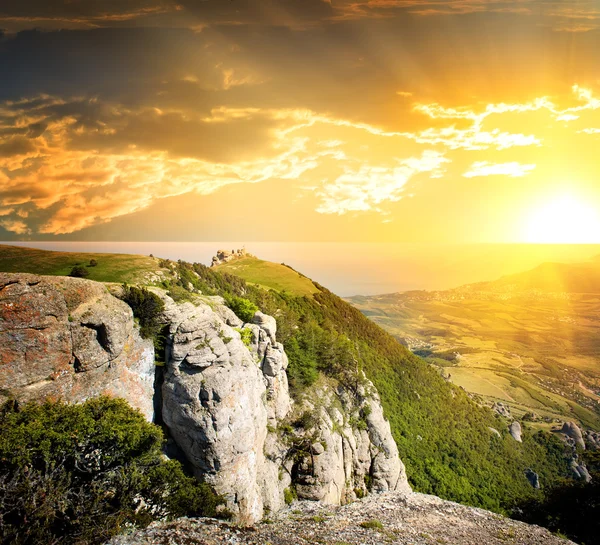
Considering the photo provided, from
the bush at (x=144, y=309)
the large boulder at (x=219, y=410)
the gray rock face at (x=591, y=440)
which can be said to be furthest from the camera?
the gray rock face at (x=591, y=440)

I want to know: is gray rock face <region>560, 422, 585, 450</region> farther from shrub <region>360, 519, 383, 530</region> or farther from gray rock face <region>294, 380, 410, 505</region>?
shrub <region>360, 519, 383, 530</region>

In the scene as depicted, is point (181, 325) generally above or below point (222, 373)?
above

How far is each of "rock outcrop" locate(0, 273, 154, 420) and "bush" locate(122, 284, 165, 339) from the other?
0.85 metres

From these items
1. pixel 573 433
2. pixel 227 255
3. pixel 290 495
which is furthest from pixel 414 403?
pixel 573 433

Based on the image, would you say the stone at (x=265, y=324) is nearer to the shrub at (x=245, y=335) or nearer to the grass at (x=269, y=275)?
the shrub at (x=245, y=335)

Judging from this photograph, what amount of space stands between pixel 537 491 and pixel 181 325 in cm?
9038

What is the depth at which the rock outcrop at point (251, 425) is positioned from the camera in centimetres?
2498

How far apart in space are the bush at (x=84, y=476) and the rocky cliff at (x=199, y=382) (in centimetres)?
207

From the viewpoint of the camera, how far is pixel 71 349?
69.9 ft

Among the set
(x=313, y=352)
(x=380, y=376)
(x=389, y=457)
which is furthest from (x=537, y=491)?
(x=313, y=352)

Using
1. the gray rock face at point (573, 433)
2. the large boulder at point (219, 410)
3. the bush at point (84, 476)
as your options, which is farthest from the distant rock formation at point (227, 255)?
the gray rock face at point (573, 433)

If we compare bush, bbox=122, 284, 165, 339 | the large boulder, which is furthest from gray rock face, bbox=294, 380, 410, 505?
bush, bbox=122, 284, 165, 339

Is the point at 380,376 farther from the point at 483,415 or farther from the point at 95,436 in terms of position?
the point at 95,436

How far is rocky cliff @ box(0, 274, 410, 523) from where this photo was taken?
19969mm
